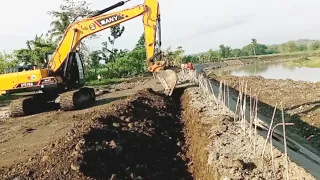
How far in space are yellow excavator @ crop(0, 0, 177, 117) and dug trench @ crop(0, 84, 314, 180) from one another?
13.4 feet

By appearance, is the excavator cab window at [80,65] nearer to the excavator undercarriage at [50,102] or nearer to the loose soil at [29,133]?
the excavator undercarriage at [50,102]

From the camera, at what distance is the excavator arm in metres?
16.0

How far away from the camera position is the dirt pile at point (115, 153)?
6.88 m

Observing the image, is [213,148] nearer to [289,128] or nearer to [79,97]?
[289,128]

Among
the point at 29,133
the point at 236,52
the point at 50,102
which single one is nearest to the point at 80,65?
the point at 50,102

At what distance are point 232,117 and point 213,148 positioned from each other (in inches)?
113

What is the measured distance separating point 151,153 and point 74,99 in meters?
7.55

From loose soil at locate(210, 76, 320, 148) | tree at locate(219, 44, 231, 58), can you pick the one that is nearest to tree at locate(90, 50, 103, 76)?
loose soil at locate(210, 76, 320, 148)

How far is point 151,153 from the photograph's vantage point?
9133mm

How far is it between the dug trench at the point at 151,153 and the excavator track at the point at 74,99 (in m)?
3.65

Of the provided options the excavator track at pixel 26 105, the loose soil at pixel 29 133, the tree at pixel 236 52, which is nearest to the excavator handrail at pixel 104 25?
the excavator track at pixel 26 105

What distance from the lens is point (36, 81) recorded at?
51.9 feet

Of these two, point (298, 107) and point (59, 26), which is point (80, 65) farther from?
point (59, 26)

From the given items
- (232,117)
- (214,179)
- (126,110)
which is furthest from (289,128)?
(214,179)
